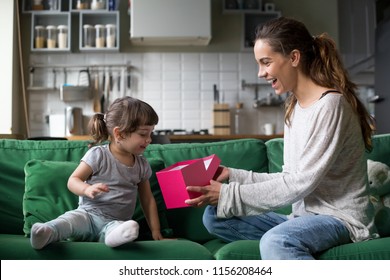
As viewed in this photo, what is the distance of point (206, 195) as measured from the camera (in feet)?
5.10

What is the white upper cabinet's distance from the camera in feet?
15.5

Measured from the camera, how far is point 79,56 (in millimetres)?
5051

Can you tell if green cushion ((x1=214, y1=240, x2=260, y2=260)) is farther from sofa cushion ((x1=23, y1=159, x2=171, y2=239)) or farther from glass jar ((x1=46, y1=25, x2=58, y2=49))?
glass jar ((x1=46, y1=25, x2=58, y2=49))

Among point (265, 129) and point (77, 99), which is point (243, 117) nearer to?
point (265, 129)

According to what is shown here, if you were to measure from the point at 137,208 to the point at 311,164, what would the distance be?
0.75 metres

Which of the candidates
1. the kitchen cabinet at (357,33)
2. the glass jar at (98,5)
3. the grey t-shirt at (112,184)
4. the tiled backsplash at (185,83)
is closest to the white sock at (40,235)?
the grey t-shirt at (112,184)

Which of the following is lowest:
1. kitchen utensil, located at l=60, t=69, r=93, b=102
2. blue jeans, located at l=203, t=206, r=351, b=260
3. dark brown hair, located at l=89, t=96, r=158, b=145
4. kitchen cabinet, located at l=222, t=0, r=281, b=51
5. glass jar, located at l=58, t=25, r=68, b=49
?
blue jeans, located at l=203, t=206, r=351, b=260

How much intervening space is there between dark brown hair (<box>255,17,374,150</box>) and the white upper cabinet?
3.15m


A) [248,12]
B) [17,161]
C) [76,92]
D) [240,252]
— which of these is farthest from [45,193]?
[248,12]

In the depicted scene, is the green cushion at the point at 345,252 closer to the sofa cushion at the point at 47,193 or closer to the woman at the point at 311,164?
the woman at the point at 311,164

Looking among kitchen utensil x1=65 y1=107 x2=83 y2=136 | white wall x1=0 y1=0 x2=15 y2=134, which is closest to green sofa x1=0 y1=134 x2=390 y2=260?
kitchen utensil x1=65 y1=107 x2=83 y2=136

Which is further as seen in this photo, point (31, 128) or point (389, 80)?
point (31, 128)

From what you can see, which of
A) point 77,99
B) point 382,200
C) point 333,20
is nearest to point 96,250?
point 382,200

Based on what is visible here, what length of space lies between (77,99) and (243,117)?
1.66 meters
